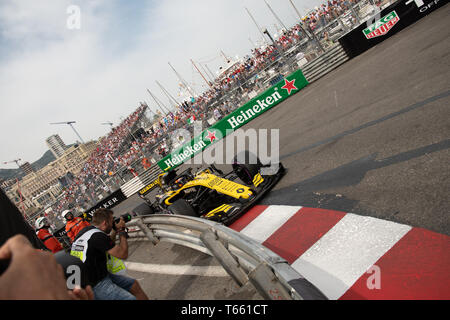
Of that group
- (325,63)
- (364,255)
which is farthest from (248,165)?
(325,63)

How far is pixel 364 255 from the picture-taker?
3.05m

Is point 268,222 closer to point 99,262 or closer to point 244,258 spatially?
point 244,258

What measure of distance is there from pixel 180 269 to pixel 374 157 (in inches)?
138

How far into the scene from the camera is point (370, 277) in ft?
9.05

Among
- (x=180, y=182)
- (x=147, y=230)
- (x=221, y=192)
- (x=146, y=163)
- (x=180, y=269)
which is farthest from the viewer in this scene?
(x=146, y=163)

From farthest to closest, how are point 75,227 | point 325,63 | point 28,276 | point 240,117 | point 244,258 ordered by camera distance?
point 240,117 < point 325,63 < point 75,227 < point 244,258 < point 28,276

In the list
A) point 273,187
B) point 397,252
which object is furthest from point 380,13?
point 397,252

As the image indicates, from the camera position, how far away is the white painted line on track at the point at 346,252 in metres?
2.90

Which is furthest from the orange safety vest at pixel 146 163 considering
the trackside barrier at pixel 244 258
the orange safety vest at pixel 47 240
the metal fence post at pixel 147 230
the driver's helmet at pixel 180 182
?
the trackside barrier at pixel 244 258

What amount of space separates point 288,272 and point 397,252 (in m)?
1.23

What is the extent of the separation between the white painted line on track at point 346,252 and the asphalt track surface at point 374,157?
0.72 feet

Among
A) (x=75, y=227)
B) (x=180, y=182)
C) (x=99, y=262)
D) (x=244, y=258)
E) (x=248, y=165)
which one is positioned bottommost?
(x=244, y=258)

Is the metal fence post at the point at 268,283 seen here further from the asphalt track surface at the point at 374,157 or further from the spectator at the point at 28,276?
the spectator at the point at 28,276

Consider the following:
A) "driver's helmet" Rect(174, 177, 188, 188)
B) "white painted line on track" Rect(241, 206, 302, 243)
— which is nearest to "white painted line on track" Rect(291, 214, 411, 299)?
"white painted line on track" Rect(241, 206, 302, 243)
